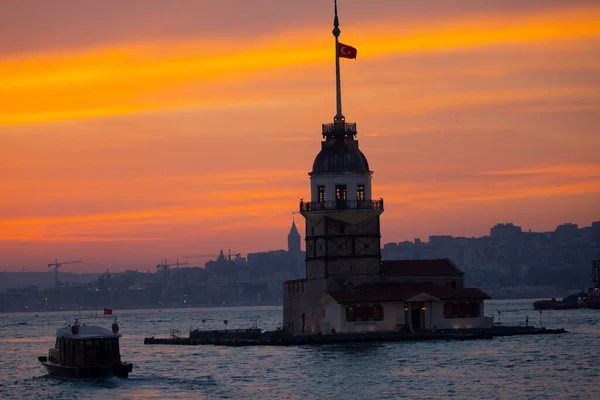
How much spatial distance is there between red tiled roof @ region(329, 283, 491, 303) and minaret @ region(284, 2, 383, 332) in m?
1.95

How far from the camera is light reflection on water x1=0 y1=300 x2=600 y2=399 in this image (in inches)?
2904

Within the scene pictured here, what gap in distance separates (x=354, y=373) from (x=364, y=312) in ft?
78.0

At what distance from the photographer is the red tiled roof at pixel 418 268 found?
114m

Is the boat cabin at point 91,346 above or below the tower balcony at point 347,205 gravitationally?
below

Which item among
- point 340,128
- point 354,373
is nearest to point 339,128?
point 340,128

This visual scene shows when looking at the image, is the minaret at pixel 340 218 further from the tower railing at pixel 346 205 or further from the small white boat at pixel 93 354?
the small white boat at pixel 93 354

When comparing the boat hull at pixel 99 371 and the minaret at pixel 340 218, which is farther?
the minaret at pixel 340 218

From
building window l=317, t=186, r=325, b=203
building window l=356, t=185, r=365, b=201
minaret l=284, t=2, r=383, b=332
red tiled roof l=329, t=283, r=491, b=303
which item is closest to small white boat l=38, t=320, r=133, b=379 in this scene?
red tiled roof l=329, t=283, r=491, b=303

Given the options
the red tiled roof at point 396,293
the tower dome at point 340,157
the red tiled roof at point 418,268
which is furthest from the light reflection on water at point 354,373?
the tower dome at point 340,157

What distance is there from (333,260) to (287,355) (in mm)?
13287

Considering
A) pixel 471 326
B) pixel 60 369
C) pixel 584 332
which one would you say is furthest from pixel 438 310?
pixel 60 369

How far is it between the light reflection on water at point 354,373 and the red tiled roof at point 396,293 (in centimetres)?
469

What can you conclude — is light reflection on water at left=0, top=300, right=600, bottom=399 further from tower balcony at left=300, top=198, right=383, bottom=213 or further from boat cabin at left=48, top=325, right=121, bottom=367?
tower balcony at left=300, top=198, right=383, bottom=213

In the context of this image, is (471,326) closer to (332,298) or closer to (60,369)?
(332,298)
